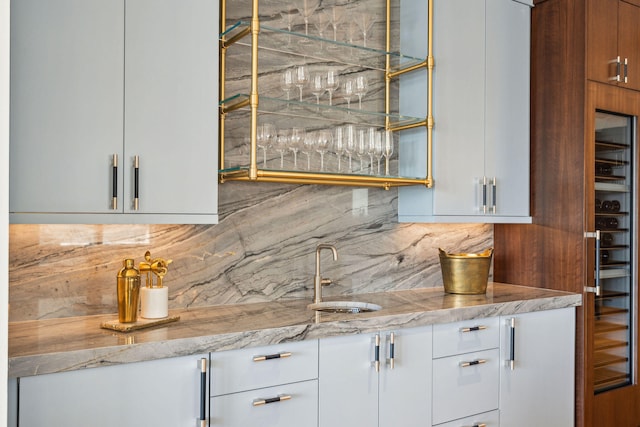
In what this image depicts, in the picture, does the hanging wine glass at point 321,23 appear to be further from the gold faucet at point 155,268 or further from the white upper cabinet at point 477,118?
the gold faucet at point 155,268

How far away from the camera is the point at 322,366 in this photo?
87.8 inches

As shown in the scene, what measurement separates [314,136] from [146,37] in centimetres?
83

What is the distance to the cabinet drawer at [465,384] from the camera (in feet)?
8.45

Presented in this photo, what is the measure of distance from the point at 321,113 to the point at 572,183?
57.1 inches

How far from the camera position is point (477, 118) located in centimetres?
309

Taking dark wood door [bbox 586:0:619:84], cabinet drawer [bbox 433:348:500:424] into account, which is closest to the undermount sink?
cabinet drawer [bbox 433:348:500:424]

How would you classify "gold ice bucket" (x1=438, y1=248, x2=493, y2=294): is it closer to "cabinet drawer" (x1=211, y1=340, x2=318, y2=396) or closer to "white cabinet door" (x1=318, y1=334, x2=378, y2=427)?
"white cabinet door" (x1=318, y1=334, x2=378, y2=427)

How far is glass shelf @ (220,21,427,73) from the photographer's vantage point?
2.66 m

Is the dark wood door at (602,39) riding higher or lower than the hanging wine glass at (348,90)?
higher

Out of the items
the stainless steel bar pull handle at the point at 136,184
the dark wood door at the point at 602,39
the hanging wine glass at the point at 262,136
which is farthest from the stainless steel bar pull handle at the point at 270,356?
the dark wood door at the point at 602,39

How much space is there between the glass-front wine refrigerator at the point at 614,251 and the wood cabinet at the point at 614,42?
0.22m

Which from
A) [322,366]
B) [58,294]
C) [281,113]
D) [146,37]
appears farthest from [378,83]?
[58,294]

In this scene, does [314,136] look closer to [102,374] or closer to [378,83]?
[378,83]

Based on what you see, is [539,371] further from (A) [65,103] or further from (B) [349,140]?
(A) [65,103]
